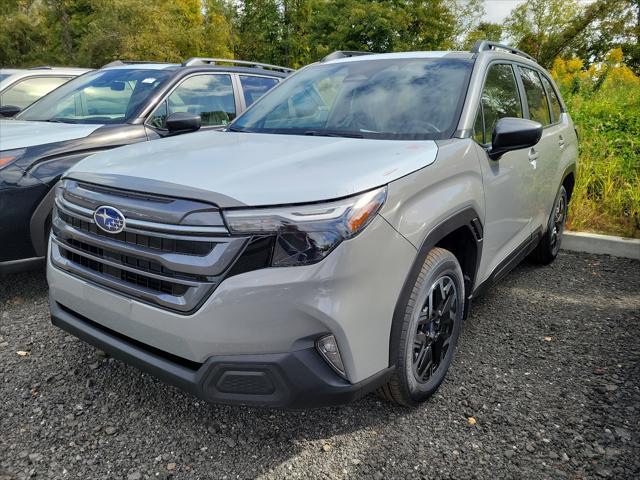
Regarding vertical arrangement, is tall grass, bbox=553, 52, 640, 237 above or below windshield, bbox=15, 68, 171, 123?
below

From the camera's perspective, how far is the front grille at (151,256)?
1.70 meters

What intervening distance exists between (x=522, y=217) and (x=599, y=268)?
1854 mm

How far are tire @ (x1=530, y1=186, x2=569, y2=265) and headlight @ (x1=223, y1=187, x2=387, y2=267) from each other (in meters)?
3.07

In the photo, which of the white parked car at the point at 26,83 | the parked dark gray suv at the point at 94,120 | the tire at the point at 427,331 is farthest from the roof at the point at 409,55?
the white parked car at the point at 26,83

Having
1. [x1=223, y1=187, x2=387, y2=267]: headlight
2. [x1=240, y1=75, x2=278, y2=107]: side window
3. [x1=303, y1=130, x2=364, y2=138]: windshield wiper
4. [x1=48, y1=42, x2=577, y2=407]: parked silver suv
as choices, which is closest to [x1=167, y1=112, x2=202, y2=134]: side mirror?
[x1=48, y1=42, x2=577, y2=407]: parked silver suv

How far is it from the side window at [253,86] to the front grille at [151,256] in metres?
3.27

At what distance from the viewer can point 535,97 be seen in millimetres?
3742

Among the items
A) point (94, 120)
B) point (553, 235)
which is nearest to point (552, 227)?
point (553, 235)

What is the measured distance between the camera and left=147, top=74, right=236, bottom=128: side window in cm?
429

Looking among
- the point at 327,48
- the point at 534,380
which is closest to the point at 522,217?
the point at 534,380

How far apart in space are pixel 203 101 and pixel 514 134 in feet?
10.4

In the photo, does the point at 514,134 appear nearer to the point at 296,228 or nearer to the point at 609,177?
the point at 296,228

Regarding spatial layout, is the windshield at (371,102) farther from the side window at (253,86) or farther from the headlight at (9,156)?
the side window at (253,86)

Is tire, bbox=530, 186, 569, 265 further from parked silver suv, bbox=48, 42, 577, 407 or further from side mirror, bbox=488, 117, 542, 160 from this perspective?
side mirror, bbox=488, 117, 542, 160
